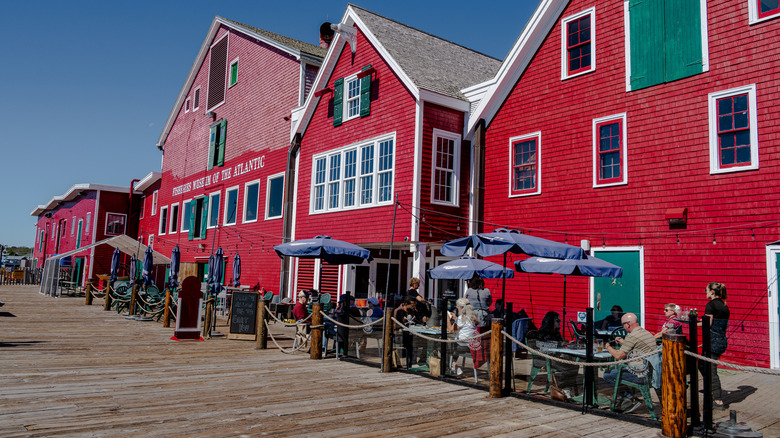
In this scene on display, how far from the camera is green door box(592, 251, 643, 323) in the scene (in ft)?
38.7

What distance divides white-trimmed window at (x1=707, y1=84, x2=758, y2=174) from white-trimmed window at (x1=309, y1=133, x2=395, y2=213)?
8.12m

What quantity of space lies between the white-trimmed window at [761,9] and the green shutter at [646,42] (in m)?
1.63

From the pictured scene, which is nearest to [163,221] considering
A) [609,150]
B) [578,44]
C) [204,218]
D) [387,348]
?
[204,218]

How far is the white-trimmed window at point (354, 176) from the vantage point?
16422 millimetres

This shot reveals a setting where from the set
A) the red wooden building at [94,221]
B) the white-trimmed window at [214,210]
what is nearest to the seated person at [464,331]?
the white-trimmed window at [214,210]

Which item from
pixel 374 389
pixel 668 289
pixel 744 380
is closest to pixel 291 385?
pixel 374 389

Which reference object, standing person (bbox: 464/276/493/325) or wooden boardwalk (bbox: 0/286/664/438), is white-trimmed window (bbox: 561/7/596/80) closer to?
standing person (bbox: 464/276/493/325)

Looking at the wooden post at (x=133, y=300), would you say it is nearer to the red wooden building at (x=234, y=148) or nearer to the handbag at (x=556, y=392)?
the red wooden building at (x=234, y=148)

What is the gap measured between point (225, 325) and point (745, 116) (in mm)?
14926

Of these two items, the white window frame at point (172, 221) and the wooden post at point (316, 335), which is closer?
the wooden post at point (316, 335)

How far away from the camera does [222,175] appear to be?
87.2 feet

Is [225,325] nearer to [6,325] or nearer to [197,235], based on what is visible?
[6,325]

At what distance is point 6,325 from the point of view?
15.0 meters

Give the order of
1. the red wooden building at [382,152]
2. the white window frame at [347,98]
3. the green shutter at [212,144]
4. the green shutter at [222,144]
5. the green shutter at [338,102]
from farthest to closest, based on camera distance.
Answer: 1. the green shutter at [212,144]
2. the green shutter at [222,144]
3. the green shutter at [338,102]
4. the white window frame at [347,98]
5. the red wooden building at [382,152]
